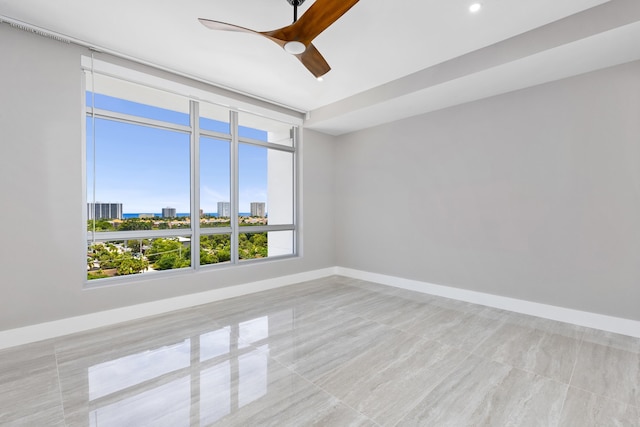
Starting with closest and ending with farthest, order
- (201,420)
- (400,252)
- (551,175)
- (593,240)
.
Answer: (201,420) → (593,240) → (551,175) → (400,252)

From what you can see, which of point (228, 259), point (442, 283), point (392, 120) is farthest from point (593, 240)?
point (228, 259)

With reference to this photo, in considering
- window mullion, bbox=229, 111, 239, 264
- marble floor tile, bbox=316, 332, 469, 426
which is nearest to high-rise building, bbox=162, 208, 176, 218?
window mullion, bbox=229, 111, 239, 264

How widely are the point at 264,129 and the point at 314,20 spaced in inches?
117

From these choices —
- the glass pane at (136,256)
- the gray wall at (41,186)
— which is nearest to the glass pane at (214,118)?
the gray wall at (41,186)

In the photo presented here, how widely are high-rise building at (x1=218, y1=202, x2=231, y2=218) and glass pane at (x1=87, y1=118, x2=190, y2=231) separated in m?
0.45

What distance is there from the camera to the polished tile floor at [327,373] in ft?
5.77

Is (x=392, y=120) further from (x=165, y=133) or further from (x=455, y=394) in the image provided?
(x=455, y=394)

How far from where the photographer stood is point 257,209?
186 inches

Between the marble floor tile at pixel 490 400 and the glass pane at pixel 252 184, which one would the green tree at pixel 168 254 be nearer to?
the glass pane at pixel 252 184

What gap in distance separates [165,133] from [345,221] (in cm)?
332

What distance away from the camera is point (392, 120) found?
478 centimetres

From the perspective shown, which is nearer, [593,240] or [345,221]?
[593,240]

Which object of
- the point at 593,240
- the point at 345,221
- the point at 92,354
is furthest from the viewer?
the point at 345,221

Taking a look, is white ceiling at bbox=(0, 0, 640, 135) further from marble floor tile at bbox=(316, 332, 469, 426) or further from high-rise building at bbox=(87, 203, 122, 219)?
marble floor tile at bbox=(316, 332, 469, 426)
